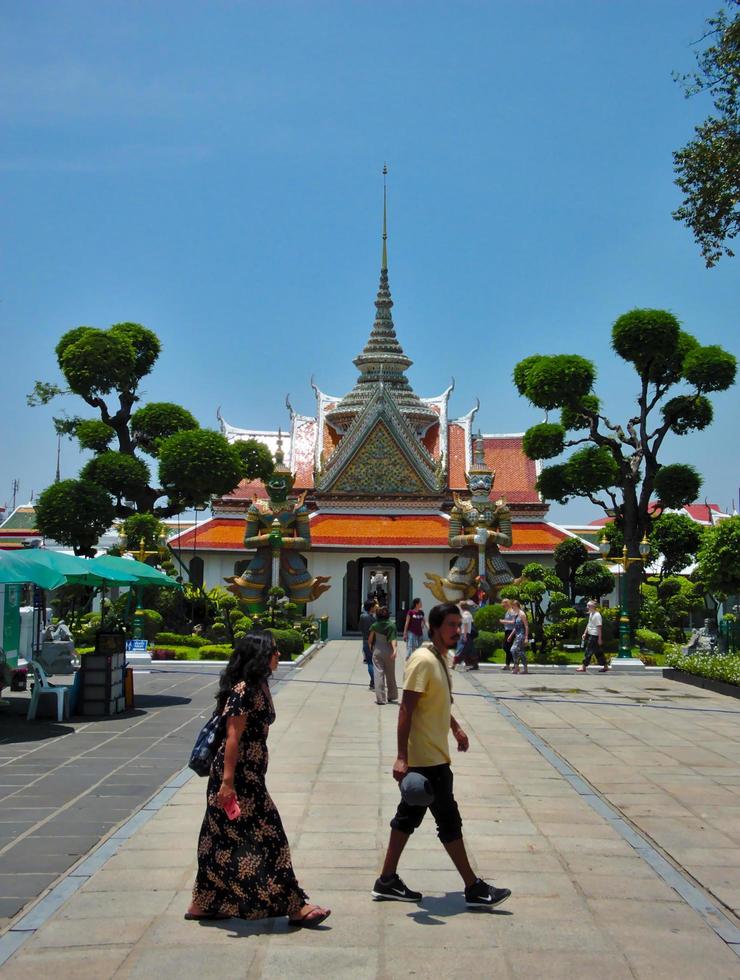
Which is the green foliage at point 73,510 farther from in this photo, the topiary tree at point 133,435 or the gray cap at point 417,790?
the gray cap at point 417,790

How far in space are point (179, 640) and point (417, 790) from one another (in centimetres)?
2042

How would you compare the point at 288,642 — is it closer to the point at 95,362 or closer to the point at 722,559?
the point at 722,559

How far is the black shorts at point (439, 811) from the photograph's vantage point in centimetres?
543

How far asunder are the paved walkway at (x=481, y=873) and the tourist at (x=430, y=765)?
137 millimetres

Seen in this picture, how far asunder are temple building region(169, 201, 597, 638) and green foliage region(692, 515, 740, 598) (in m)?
13.7

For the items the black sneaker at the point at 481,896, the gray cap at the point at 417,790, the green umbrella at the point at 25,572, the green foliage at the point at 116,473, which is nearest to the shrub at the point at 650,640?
the green foliage at the point at 116,473

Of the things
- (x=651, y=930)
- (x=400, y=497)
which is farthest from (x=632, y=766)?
(x=400, y=497)

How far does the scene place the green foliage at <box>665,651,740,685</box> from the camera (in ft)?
56.2

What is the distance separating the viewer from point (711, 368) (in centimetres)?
2725

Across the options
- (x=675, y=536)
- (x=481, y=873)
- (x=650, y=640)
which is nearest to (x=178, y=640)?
(x=650, y=640)

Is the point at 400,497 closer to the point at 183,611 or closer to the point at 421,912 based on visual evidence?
the point at 183,611

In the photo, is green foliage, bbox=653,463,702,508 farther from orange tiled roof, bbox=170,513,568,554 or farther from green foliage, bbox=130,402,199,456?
green foliage, bbox=130,402,199,456

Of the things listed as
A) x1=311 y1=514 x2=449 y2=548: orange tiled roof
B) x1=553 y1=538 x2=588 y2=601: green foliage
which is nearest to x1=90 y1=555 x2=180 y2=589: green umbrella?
x1=553 y1=538 x2=588 y2=601: green foliage

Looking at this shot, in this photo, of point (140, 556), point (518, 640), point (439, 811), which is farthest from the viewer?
point (140, 556)
